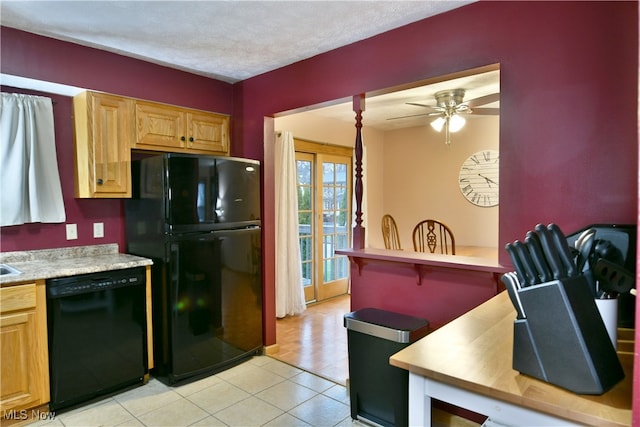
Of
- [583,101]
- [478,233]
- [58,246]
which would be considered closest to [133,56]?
[58,246]

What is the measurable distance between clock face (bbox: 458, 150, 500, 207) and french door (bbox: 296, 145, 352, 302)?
1538 millimetres

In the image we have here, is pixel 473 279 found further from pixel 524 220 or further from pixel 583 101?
pixel 583 101

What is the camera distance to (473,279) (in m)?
2.09

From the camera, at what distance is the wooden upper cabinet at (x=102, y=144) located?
2697 mm

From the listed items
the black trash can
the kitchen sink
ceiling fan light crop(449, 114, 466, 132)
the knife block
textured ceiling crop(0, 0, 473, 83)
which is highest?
textured ceiling crop(0, 0, 473, 83)

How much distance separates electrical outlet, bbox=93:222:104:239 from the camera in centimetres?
294

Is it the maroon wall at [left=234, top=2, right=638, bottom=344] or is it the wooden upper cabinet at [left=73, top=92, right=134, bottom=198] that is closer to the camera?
the maroon wall at [left=234, top=2, right=638, bottom=344]

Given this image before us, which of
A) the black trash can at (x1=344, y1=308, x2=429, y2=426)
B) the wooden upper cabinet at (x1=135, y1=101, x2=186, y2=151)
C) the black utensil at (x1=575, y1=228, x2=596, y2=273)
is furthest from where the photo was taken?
the wooden upper cabinet at (x1=135, y1=101, x2=186, y2=151)

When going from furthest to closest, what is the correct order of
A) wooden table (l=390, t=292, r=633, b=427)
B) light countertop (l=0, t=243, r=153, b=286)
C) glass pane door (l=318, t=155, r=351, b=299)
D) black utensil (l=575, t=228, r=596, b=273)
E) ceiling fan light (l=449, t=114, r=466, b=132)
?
glass pane door (l=318, t=155, r=351, b=299) < ceiling fan light (l=449, t=114, r=466, b=132) < light countertop (l=0, t=243, r=153, b=286) < black utensil (l=575, t=228, r=596, b=273) < wooden table (l=390, t=292, r=633, b=427)

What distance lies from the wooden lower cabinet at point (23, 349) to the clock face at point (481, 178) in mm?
4552

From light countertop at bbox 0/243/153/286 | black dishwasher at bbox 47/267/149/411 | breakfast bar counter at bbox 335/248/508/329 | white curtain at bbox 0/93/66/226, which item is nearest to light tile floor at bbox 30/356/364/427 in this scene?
black dishwasher at bbox 47/267/149/411

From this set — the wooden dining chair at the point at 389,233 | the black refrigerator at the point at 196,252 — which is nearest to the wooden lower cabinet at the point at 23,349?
the black refrigerator at the point at 196,252

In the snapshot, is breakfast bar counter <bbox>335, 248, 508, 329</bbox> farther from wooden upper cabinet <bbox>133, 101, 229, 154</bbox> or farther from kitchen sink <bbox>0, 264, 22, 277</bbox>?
kitchen sink <bbox>0, 264, 22, 277</bbox>

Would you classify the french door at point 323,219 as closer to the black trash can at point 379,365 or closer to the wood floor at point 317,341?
the wood floor at point 317,341
